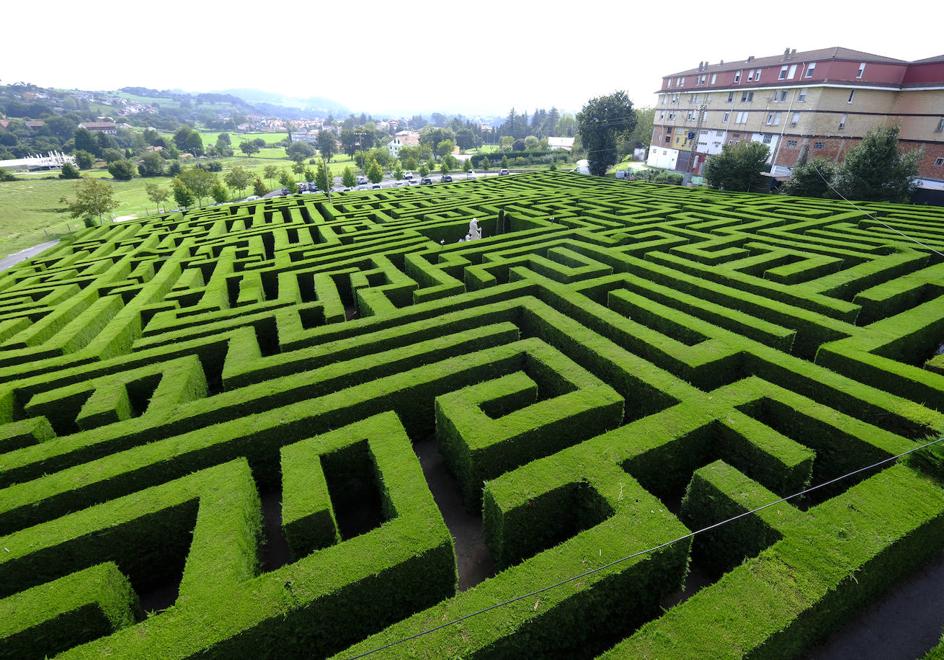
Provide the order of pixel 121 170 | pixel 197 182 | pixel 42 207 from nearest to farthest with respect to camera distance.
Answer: pixel 197 182
pixel 42 207
pixel 121 170

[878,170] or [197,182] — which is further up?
[878,170]

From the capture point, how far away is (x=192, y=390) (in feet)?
47.4

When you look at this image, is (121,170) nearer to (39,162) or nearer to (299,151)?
(299,151)

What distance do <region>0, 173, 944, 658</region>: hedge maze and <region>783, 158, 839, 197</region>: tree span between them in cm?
2276

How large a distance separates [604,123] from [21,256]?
76.5 metres

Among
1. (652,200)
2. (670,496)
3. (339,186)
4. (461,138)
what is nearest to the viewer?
(670,496)

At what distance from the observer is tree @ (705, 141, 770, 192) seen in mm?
44156

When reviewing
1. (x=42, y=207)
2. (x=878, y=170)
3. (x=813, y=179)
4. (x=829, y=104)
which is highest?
(x=829, y=104)

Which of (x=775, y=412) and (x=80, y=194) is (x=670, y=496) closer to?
(x=775, y=412)

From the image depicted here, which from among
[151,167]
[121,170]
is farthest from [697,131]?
[151,167]

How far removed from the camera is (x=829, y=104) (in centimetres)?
5066

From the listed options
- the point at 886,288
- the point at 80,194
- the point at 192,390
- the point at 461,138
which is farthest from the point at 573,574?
the point at 461,138

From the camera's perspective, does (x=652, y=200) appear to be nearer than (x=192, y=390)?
No

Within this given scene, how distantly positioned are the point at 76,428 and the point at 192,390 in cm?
405
